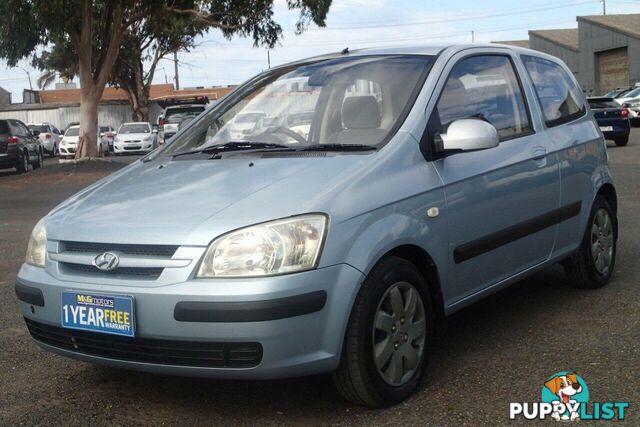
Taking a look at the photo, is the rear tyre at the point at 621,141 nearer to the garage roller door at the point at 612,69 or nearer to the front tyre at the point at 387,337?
the front tyre at the point at 387,337

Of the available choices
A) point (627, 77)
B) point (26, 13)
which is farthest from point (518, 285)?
point (627, 77)

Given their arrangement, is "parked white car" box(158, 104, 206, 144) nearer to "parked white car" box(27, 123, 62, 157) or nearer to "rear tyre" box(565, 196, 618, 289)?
"parked white car" box(27, 123, 62, 157)

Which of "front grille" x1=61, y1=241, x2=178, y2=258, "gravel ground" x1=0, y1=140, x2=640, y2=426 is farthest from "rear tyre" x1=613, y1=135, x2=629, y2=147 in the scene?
"front grille" x1=61, y1=241, x2=178, y2=258

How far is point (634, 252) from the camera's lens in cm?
678

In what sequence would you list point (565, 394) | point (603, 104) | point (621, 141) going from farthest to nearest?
point (603, 104) < point (621, 141) < point (565, 394)

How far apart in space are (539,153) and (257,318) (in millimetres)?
2284

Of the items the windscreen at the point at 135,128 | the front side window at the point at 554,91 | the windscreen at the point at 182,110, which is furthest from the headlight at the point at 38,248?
the windscreen at the point at 135,128

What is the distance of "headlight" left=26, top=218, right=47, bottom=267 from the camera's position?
3.66 metres

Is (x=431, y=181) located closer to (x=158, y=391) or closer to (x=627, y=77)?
(x=158, y=391)

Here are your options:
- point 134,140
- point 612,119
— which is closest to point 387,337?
point 612,119

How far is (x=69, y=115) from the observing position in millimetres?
54750

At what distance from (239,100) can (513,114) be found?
1580 mm

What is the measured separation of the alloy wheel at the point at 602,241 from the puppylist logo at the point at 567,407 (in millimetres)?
1850

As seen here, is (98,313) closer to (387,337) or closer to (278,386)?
(278,386)
